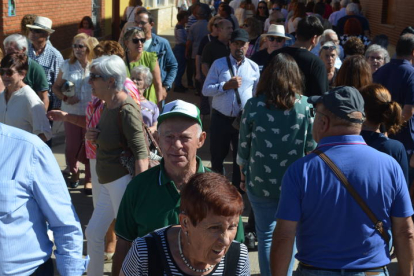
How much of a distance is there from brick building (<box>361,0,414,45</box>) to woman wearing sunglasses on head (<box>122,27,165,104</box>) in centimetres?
1121

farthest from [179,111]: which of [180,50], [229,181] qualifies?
[180,50]

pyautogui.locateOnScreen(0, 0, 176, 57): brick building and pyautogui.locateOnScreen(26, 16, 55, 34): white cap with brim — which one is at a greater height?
pyautogui.locateOnScreen(26, 16, 55, 34): white cap with brim

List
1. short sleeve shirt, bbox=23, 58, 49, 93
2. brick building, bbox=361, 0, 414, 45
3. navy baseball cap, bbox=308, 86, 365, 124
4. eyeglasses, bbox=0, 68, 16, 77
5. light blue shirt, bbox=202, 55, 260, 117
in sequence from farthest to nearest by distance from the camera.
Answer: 1. brick building, bbox=361, 0, 414, 45
2. light blue shirt, bbox=202, 55, 260, 117
3. short sleeve shirt, bbox=23, 58, 49, 93
4. eyeglasses, bbox=0, 68, 16, 77
5. navy baseball cap, bbox=308, 86, 365, 124

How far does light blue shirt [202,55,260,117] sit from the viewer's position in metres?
7.15

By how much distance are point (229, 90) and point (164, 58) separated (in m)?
1.87

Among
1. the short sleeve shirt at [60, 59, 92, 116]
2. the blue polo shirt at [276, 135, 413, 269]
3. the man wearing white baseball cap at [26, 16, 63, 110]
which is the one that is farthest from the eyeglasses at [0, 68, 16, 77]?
the blue polo shirt at [276, 135, 413, 269]

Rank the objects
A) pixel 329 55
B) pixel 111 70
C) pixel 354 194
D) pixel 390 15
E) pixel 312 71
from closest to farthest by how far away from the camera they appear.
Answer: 1. pixel 354 194
2. pixel 111 70
3. pixel 312 71
4. pixel 329 55
5. pixel 390 15

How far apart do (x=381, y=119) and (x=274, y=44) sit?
417cm

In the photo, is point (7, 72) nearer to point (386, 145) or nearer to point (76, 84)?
point (76, 84)

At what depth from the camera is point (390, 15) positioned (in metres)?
20.4

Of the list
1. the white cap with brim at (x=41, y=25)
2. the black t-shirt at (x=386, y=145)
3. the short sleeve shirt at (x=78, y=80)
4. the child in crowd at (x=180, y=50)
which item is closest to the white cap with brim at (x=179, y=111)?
the black t-shirt at (x=386, y=145)

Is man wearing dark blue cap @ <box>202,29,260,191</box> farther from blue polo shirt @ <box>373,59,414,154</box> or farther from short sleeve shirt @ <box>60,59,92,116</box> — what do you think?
blue polo shirt @ <box>373,59,414,154</box>

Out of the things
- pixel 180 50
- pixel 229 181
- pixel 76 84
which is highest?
pixel 229 181

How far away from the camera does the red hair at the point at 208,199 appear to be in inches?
102
